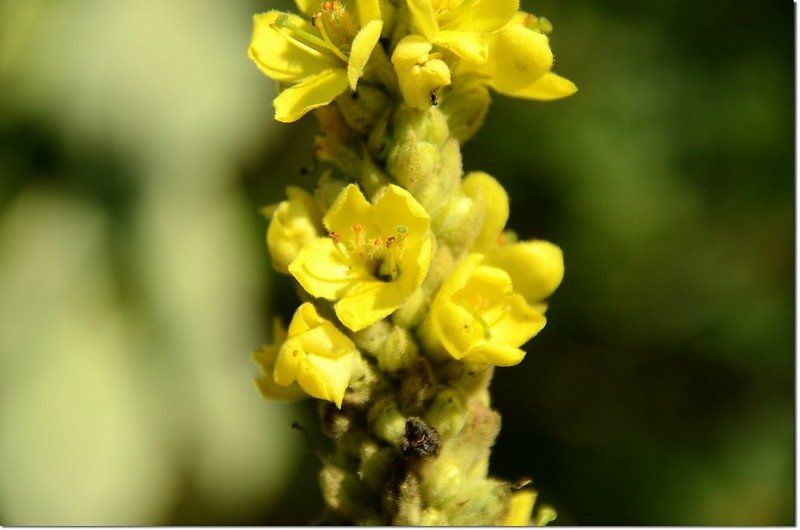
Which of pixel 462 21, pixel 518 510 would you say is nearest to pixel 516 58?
pixel 462 21

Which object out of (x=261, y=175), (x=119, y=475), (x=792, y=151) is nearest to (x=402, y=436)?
(x=119, y=475)

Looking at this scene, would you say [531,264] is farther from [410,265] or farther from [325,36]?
[325,36]

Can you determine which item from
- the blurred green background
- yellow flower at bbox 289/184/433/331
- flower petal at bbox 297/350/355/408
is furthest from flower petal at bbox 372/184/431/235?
the blurred green background

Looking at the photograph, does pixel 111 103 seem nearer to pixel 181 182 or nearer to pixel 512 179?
pixel 181 182

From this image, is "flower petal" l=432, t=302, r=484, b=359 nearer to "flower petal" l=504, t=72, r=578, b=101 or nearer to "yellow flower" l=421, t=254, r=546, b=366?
"yellow flower" l=421, t=254, r=546, b=366

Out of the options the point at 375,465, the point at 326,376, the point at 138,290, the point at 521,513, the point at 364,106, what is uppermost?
the point at 364,106

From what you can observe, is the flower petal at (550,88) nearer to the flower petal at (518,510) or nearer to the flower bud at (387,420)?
the flower bud at (387,420)
